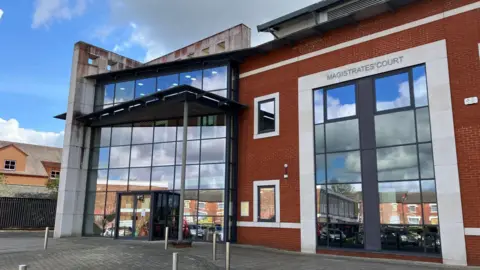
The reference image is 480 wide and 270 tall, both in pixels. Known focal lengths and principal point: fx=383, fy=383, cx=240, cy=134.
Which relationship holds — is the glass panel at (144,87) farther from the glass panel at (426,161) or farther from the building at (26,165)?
the building at (26,165)

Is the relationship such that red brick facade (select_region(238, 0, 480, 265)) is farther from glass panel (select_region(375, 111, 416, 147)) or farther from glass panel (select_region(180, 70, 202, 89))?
glass panel (select_region(180, 70, 202, 89))

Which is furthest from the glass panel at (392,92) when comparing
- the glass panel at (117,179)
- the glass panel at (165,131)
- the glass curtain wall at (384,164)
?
the glass panel at (117,179)

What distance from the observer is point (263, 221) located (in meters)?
15.8

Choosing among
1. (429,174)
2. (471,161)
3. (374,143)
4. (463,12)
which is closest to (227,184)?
(374,143)

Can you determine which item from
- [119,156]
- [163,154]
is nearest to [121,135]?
[119,156]

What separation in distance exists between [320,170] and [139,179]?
9.44 m

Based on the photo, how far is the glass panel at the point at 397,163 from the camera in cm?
1237

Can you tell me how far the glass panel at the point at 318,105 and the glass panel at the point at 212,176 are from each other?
4.90 meters

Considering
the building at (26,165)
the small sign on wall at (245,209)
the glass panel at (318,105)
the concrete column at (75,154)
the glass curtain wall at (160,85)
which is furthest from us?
the building at (26,165)

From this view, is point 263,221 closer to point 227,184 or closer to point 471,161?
point 227,184

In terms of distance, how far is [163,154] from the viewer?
19.0 metres

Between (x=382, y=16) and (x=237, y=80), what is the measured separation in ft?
23.0

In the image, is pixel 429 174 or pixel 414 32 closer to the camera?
pixel 429 174

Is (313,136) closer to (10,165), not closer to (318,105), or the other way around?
(318,105)
